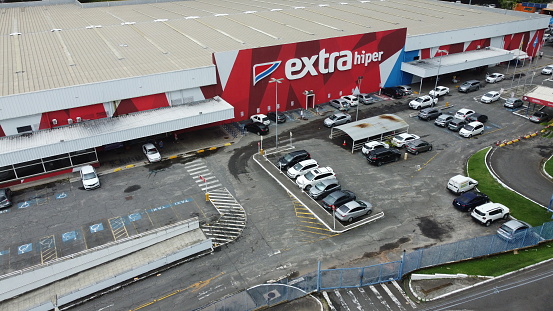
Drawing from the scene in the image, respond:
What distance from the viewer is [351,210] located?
36.5 m

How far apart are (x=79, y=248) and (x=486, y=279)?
31292mm

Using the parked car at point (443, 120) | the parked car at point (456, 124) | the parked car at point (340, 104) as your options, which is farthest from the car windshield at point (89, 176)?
the parked car at point (456, 124)

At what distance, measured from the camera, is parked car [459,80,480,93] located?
221ft

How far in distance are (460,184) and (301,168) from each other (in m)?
15.5

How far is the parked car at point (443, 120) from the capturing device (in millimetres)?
55281

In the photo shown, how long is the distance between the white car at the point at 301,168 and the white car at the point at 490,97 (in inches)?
1332

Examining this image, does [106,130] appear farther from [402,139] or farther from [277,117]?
[402,139]

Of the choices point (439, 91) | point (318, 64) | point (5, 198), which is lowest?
point (5, 198)

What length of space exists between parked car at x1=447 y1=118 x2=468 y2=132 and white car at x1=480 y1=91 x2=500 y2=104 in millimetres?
11572

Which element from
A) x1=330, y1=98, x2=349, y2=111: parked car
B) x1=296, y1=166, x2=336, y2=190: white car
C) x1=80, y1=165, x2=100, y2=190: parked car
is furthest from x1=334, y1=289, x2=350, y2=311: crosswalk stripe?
x1=330, y1=98, x2=349, y2=111: parked car

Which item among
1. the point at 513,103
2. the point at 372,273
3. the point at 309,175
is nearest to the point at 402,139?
the point at 309,175

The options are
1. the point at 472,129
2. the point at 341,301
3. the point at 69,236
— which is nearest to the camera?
the point at 341,301

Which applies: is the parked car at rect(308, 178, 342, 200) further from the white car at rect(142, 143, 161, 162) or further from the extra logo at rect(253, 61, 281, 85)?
the extra logo at rect(253, 61, 281, 85)

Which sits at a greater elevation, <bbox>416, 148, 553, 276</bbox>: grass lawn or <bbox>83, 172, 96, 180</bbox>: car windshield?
<bbox>83, 172, 96, 180</bbox>: car windshield
